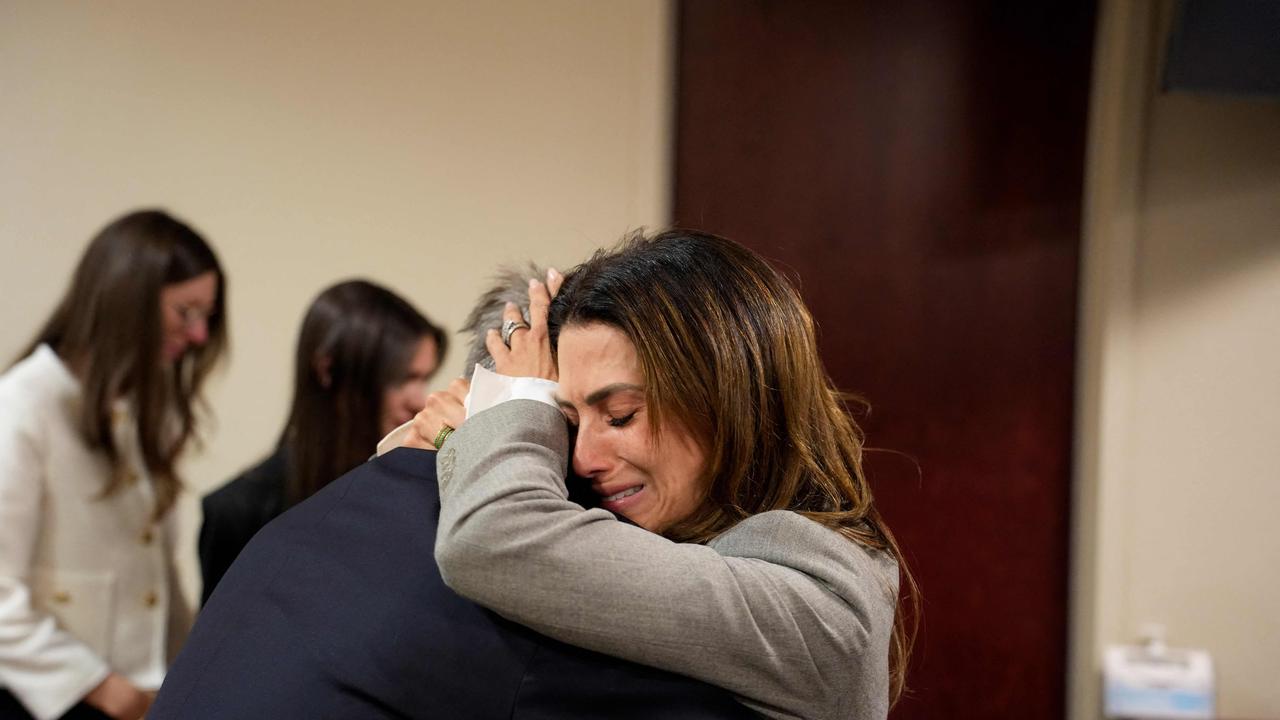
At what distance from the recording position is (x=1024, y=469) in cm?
293

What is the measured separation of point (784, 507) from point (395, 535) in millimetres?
423

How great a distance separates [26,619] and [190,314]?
0.62m

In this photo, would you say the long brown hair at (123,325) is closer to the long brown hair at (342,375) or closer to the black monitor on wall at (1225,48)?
the long brown hair at (342,375)

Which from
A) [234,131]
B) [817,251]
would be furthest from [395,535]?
[234,131]

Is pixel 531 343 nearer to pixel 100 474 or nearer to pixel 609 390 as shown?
pixel 609 390

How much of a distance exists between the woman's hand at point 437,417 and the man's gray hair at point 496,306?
0.19 feet

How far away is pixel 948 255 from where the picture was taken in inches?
115

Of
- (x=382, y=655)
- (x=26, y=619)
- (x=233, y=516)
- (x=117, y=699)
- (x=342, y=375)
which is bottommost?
(x=117, y=699)

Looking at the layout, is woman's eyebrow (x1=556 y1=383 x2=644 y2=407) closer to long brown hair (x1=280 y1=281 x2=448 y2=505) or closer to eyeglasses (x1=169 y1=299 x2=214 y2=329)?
long brown hair (x1=280 y1=281 x2=448 y2=505)

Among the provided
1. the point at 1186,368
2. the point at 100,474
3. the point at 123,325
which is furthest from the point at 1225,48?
the point at 100,474

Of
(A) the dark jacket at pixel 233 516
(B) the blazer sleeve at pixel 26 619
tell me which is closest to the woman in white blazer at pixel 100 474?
(B) the blazer sleeve at pixel 26 619

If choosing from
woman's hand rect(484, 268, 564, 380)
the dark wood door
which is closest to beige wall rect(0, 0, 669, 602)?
the dark wood door

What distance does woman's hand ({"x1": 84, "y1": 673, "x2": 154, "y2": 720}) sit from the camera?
6.61ft

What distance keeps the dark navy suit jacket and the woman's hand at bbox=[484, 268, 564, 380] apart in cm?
20
